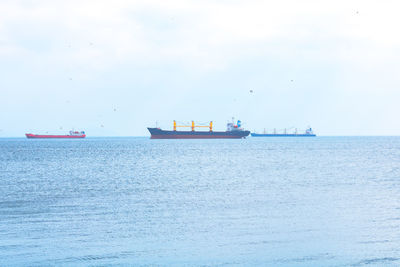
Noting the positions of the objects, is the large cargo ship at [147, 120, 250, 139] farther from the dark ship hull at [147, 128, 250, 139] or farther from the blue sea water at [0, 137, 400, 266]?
the blue sea water at [0, 137, 400, 266]

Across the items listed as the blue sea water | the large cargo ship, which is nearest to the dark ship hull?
the large cargo ship

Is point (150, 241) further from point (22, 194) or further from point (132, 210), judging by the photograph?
point (22, 194)

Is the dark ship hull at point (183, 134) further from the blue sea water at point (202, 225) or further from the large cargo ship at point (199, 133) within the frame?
the blue sea water at point (202, 225)

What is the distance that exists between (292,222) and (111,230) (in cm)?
688

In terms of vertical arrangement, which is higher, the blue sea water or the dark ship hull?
the dark ship hull

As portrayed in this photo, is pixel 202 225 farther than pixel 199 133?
No

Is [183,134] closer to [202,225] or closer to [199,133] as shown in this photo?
[199,133]

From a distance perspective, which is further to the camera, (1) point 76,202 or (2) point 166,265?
(1) point 76,202

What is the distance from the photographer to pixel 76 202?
24484 millimetres

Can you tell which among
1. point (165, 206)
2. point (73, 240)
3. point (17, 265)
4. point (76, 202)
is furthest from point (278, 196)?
point (17, 265)

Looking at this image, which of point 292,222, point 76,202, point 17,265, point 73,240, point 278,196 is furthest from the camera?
point 278,196

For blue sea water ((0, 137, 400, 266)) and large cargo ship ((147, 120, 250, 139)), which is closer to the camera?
blue sea water ((0, 137, 400, 266))

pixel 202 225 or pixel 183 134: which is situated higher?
pixel 183 134

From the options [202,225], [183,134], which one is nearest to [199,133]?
[183,134]
